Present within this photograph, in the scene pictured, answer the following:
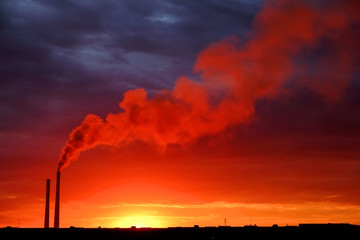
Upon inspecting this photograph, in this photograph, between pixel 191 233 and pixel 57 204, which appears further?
pixel 57 204

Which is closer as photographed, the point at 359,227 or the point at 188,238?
the point at 188,238

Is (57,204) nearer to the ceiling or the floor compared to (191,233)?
nearer to the ceiling

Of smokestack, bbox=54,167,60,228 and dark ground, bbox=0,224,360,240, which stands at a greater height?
smokestack, bbox=54,167,60,228

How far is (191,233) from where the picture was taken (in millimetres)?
96875

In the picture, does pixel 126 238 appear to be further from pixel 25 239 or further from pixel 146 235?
pixel 25 239

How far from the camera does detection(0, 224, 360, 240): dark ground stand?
92.8 m

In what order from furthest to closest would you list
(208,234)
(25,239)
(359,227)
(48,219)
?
(48,219), (359,227), (208,234), (25,239)

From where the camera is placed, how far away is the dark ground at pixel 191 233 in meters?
92.8

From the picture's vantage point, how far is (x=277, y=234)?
9725 centimetres

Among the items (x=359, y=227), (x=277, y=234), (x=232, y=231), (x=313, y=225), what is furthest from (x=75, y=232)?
(x=359, y=227)

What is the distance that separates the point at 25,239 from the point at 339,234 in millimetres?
50648

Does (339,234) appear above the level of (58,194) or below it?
below

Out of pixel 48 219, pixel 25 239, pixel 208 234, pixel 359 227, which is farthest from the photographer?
pixel 48 219

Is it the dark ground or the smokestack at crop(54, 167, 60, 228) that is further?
the smokestack at crop(54, 167, 60, 228)
